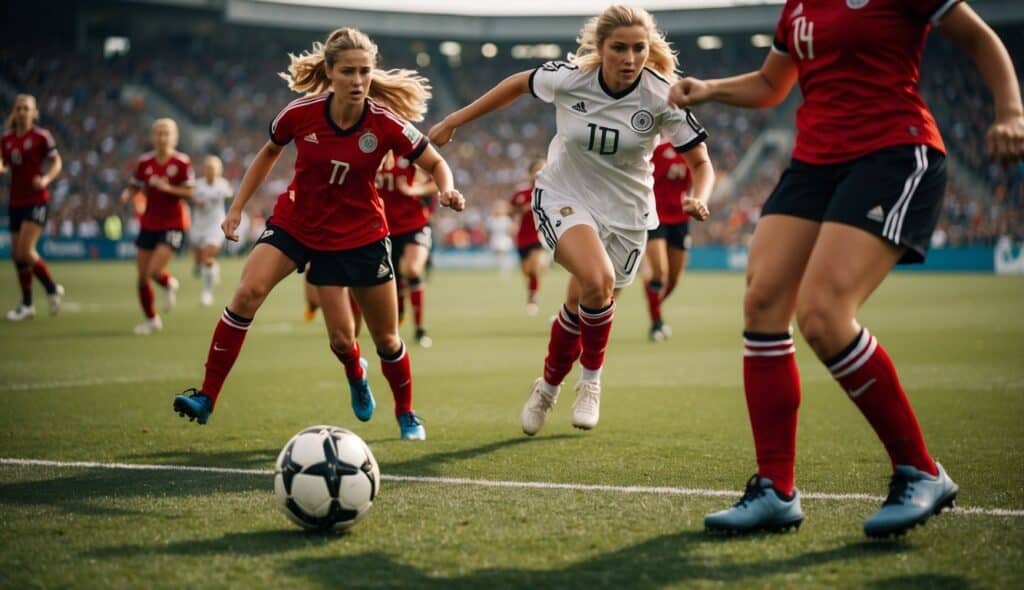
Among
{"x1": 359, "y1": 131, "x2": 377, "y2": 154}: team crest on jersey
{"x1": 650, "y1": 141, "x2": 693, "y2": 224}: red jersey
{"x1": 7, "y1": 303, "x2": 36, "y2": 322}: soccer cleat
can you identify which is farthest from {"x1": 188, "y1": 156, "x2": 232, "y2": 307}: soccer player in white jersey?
{"x1": 359, "y1": 131, "x2": 377, "y2": 154}: team crest on jersey

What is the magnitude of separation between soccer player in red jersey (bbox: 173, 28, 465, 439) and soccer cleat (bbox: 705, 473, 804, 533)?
2626 mm

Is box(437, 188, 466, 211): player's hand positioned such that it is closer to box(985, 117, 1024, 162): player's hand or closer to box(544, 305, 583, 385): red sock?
box(544, 305, 583, 385): red sock

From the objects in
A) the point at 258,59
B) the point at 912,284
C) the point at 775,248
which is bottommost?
the point at 912,284

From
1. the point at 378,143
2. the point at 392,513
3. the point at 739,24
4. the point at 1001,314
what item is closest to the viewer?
the point at 392,513

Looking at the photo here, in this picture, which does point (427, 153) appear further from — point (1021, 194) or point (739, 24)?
point (739, 24)

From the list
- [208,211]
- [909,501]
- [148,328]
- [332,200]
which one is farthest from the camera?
[208,211]

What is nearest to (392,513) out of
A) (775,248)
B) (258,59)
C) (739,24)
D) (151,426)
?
(775,248)

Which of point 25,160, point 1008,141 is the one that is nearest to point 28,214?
point 25,160

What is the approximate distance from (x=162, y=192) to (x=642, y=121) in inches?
397

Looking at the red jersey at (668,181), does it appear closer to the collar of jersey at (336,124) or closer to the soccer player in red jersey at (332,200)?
the soccer player in red jersey at (332,200)

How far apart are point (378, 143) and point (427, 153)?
1.04 feet

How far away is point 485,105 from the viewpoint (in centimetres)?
673

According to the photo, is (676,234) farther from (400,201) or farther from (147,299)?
(147,299)

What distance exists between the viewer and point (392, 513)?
5074mm
